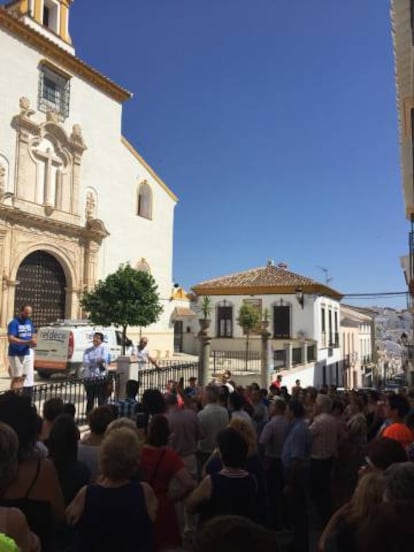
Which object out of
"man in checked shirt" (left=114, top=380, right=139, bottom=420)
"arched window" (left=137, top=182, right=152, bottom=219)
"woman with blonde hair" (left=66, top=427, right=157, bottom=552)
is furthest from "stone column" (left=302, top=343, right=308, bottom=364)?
"woman with blonde hair" (left=66, top=427, right=157, bottom=552)

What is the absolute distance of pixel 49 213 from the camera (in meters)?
17.9

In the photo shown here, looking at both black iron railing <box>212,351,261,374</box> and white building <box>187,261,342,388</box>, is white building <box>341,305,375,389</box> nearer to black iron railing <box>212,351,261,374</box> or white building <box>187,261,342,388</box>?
white building <box>187,261,342,388</box>

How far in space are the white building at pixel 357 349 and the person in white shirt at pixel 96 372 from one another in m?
29.6

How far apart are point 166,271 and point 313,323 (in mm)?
10693

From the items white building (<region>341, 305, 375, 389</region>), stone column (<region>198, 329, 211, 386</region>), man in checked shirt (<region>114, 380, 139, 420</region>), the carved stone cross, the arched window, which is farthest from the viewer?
white building (<region>341, 305, 375, 389</region>)

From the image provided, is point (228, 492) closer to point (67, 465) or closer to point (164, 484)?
point (164, 484)

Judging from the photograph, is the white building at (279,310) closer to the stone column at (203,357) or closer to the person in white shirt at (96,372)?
the stone column at (203,357)

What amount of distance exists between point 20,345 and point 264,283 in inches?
947

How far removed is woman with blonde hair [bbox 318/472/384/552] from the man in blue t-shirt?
265 inches

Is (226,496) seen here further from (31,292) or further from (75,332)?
(31,292)

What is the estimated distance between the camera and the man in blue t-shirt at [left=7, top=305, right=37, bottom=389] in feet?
26.5

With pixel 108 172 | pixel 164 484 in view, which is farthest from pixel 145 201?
pixel 164 484

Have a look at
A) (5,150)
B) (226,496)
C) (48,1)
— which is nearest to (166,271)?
(5,150)

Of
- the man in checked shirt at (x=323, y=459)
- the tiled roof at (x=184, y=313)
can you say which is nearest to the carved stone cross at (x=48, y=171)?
the tiled roof at (x=184, y=313)
